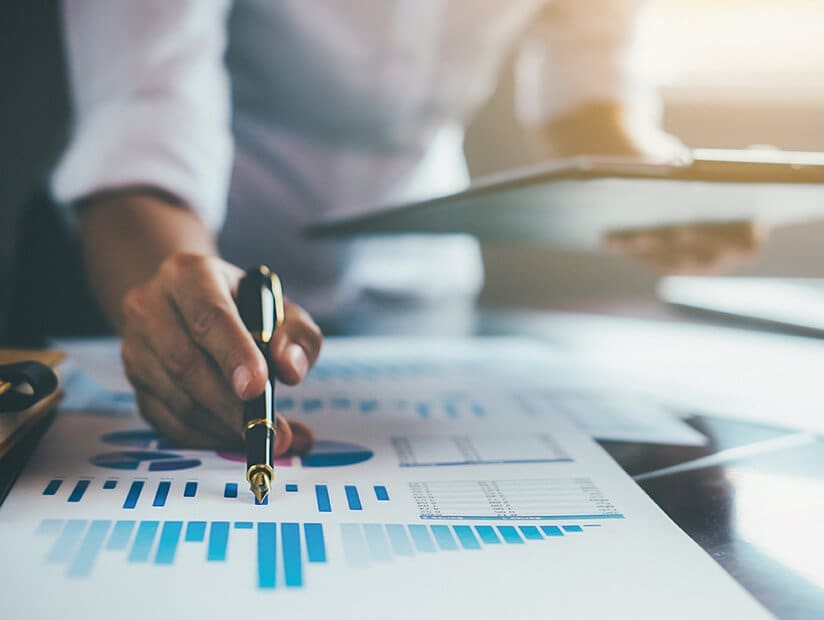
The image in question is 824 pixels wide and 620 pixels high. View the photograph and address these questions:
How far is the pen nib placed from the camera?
0.94 feet

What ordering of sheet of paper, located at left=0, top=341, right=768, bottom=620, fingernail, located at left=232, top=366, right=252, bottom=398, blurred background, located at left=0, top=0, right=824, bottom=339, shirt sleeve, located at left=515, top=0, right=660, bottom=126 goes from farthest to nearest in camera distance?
blurred background, located at left=0, top=0, right=824, bottom=339 < shirt sleeve, located at left=515, top=0, right=660, bottom=126 < fingernail, located at left=232, top=366, right=252, bottom=398 < sheet of paper, located at left=0, top=341, right=768, bottom=620

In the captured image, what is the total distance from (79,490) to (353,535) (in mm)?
121

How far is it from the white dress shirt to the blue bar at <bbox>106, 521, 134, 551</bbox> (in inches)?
13.8

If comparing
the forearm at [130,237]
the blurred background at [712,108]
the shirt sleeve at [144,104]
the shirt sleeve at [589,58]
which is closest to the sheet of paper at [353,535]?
the forearm at [130,237]

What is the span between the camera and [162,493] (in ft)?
0.98

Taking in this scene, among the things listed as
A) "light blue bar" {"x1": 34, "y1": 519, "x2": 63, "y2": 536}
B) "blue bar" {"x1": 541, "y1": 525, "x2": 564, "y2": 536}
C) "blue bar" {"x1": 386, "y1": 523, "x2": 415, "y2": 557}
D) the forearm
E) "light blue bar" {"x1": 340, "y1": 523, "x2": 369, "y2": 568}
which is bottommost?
"blue bar" {"x1": 541, "y1": 525, "x2": 564, "y2": 536}

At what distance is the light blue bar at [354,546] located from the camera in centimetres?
24

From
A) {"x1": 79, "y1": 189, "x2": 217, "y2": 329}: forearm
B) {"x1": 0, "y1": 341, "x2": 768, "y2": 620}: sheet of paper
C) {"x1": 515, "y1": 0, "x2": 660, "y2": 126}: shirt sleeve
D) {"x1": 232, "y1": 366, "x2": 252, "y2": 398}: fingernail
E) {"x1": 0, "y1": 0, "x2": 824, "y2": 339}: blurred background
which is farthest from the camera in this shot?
{"x1": 0, "y1": 0, "x2": 824, "y2": 339}: blurred background

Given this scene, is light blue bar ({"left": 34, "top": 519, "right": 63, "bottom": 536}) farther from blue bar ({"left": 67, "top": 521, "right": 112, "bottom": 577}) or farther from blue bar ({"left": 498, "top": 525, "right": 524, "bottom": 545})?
blue bar ({"left": 498, "top": 525, "right": 524, "bottom": 545})

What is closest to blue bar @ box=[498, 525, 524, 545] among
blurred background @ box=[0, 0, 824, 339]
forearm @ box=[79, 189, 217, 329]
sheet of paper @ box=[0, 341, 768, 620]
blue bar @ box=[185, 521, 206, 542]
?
sheet of paper @ box=[0, 341, 768, 620]

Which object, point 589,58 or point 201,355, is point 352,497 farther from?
point 589,58

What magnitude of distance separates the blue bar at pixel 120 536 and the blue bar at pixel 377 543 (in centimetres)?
8

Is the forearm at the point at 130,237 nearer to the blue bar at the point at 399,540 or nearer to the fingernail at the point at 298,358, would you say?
the fingernail at the point at 298,358

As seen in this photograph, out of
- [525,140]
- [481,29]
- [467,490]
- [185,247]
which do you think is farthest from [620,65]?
[467,490]
